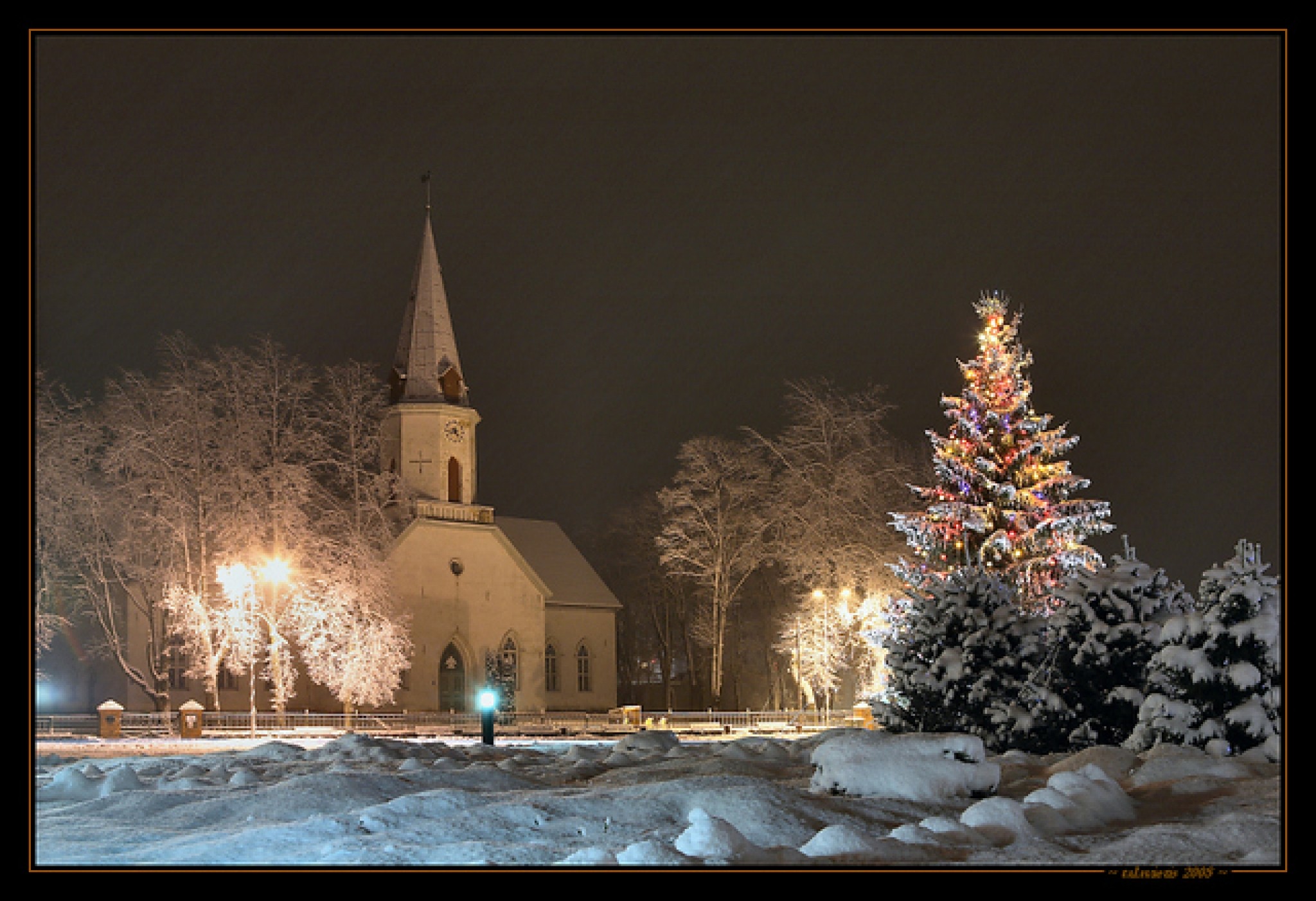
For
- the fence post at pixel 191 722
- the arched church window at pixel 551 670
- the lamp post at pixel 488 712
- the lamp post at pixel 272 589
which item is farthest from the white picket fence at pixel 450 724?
the lamp post at pixel 488 712

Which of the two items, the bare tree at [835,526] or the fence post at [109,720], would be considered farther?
the bare tree at [835,526]

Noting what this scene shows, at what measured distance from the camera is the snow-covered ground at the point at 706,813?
1159 cm

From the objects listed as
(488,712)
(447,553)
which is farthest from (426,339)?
(488,712)

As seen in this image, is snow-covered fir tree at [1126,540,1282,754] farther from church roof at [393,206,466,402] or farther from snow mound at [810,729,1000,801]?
church roof at [393,206,466,402]

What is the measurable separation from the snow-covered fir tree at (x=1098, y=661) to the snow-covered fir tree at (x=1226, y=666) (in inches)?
73.1

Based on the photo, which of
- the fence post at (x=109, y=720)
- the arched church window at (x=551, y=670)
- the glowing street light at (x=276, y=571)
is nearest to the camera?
the fence post at (x=109, y=720)

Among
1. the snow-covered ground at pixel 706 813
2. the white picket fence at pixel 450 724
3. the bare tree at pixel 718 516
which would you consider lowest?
the white picket fence at pixel 450 724

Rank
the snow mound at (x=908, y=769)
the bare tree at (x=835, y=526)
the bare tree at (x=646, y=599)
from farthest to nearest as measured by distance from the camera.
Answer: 1. the bare tree at (x=646, y=599)
2. the bare tree at (x=835, y=526)
3. the snow mound at (x=908, y=769)

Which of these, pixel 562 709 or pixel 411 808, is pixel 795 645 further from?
pixel 411 808

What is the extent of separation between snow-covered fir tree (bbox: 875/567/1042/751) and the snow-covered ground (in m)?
1.81

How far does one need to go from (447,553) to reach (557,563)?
36.3 ft

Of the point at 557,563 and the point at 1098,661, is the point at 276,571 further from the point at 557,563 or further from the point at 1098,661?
the point at 557,563

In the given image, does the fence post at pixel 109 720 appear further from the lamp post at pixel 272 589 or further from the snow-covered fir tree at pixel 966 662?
the snow-covered fir tree at pixel 966 662
